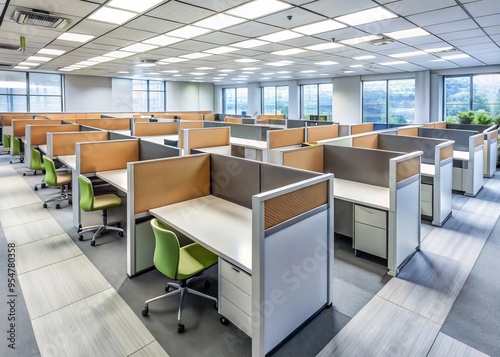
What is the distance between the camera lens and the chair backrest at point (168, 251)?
1904 millimetres

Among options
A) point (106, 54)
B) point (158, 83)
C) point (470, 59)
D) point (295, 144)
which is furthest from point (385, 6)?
point (158, 83)

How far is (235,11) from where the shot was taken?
346 cm

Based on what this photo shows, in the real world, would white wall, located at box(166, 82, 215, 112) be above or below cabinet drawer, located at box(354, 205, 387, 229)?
above

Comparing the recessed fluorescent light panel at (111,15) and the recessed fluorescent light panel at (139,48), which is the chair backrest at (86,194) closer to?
the recessed fluorescent light panel at (111,15)

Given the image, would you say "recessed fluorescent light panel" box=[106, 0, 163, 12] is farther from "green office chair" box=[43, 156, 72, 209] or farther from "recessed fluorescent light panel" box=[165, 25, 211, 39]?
"green office chair" box=[43, 156, 72, 209]

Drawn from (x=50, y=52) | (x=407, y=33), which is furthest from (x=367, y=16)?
(x=50, y=52)

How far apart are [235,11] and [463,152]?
13.6ft

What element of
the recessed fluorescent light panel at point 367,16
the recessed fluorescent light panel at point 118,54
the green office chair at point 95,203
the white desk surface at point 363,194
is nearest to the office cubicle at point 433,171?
the white desk surface at point 363,194

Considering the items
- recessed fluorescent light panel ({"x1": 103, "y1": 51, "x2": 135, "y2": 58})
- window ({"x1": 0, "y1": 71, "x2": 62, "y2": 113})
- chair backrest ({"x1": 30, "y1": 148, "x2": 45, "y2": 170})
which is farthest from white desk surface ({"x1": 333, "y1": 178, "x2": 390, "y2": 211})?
window ({"x1": 0, "y1": 71, "x2": 62, "y2": 113})

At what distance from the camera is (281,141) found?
16.1ft

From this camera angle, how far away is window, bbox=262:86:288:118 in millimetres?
13008

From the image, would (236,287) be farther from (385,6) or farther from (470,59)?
(470,59)

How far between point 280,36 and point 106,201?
10.6 feet

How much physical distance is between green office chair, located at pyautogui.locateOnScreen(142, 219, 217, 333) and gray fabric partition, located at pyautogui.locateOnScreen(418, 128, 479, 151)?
4912 millimetres
